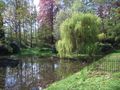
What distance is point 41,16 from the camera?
45.2 metres

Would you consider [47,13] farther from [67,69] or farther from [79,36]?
[67,69]

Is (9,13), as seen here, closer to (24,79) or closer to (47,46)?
(47,46)

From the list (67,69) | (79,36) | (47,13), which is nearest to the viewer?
(67,69)

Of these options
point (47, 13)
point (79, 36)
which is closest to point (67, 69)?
point (79, 36)

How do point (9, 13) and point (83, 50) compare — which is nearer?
point (83, 50)

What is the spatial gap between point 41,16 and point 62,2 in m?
4.66

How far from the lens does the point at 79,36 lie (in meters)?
27.9

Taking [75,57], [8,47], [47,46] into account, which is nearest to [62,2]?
[47,46]

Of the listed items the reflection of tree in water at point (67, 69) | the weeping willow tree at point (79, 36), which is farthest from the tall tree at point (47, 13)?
the reflection of tree in water at point (67, 69)

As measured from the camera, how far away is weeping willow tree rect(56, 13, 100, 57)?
27.7 metres

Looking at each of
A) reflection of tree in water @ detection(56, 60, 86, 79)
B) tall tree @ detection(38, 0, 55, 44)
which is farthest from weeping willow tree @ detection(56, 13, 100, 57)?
tall tree @ detection(38, 0, 55, 44)

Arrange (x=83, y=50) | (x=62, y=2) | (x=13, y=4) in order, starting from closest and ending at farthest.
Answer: (x=83, y=50)
(x=13, y=4)
(x=62, y=2)

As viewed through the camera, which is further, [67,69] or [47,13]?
[47,13]

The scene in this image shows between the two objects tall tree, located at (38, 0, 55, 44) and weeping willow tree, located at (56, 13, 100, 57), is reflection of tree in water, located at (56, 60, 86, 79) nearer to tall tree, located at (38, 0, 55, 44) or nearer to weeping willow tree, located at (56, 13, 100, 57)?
weeping willow tree, located at (56, 13, 100, 57)
